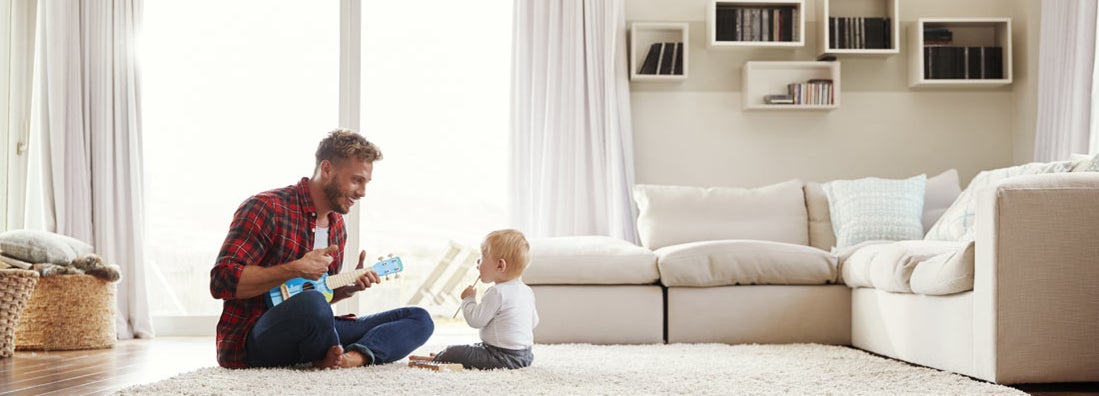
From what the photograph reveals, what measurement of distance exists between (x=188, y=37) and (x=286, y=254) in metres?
2.72

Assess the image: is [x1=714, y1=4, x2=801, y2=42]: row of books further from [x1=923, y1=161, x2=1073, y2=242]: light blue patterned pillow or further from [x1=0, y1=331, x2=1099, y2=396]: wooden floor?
[x1=0, y1=331, x2=1099, y2=396]: wooden floor

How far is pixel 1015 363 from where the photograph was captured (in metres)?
2.66

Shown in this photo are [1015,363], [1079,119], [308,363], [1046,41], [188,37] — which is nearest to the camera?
[1015,363]

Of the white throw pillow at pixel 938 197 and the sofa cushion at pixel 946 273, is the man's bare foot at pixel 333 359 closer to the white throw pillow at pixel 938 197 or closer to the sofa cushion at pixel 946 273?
the sofa cushion at pixel 946 273

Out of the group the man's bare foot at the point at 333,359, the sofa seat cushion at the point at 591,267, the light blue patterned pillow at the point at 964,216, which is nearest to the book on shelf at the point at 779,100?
the light blue patterned pillow at the point at 964,216

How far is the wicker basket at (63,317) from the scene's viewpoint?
4020 mm

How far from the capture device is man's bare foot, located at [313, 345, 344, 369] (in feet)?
9.07

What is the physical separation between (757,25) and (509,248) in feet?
8.44

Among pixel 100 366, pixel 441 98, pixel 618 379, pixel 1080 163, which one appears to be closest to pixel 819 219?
pixel 1080 163

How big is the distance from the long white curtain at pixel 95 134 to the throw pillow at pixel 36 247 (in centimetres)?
43

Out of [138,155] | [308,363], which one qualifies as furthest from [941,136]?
[138,155]

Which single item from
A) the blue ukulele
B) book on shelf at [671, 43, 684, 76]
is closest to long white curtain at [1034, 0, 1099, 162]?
book on shelf at [671, 43, 684, 76]

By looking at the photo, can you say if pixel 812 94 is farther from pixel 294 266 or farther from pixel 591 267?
pixel 294 266

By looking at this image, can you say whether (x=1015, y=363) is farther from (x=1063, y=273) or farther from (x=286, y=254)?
(x=286, y=254)
